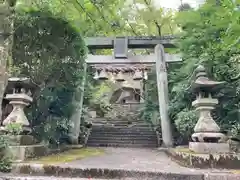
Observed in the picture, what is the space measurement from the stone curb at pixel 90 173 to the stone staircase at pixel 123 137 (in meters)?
5.85

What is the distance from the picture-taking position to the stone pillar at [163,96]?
350 inches

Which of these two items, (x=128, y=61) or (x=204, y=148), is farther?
(x=128, y=61)

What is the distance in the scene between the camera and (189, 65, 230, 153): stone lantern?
15.5 feet

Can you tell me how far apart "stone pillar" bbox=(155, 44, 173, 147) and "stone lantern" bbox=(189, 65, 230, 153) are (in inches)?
148

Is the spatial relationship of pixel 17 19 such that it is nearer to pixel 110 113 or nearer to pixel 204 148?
pixel 204 148

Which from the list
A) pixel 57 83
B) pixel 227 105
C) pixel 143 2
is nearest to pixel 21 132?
pixel 57 83

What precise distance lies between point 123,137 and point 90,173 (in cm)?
690

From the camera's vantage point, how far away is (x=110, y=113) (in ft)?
55.3

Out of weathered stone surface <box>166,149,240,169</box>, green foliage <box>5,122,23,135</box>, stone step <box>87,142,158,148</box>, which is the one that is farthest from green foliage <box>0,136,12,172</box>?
stone step <box>87,142,158,148</box>

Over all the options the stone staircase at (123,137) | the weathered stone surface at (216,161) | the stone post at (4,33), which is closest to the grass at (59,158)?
the stone post at (4,33)

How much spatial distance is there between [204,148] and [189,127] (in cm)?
228

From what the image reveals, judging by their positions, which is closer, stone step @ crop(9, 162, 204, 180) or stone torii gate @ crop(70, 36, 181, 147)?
stone step @ crop(9, 162, 204, 180)

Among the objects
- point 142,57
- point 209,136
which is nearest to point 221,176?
point 209,136

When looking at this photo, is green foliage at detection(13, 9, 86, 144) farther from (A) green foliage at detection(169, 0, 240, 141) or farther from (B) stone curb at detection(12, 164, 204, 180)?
(A) green foliage at detection(169, 0, 240, 141)
